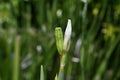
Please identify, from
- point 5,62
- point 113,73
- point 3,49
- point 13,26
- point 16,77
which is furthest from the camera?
point 13,26

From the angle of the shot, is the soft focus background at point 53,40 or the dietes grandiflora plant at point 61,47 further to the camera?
the soft focus background at point 53,40

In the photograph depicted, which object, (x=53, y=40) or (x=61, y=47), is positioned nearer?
(x=61, y=47)

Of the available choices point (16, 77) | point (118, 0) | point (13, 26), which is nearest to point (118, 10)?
point (118, 0)

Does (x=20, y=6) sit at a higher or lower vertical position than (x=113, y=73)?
higher

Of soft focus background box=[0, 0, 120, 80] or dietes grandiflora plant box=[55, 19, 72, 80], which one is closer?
dietes grandiflora plant box=[55, 19, 72, 80]

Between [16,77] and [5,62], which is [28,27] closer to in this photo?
[5,62]

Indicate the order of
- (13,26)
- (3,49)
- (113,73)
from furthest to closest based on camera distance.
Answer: (13,26) → (3,49) → (113,73)

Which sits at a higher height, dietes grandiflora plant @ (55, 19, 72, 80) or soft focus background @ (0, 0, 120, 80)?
dietes grandiflora plant @ (55, 19, 72, 80)

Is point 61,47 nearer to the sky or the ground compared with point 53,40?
nearer to the sky
